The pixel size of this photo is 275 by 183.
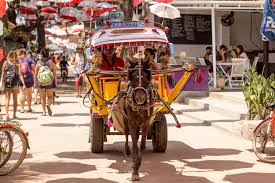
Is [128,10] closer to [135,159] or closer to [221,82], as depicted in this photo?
[221,82]

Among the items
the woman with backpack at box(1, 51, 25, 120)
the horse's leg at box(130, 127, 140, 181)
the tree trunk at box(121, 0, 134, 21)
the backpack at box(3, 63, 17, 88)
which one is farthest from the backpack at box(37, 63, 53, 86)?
the horse's leg at box(130, 127, 140, 181)

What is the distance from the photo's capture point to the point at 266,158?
9398 mm

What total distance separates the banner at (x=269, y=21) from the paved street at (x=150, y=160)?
2.30 metres

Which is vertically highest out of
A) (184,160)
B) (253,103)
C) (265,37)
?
(265,37)

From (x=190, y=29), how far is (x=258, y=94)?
10.9 meters

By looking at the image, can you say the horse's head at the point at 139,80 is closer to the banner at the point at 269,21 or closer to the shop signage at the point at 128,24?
the shop signage at the point at 128,24

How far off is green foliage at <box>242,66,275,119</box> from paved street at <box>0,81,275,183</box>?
756 mm

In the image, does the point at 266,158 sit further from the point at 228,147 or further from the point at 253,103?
the point at 253,103

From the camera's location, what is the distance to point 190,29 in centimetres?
2234

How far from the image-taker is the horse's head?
788cm

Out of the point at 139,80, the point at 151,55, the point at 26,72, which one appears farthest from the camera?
the point at 26,72

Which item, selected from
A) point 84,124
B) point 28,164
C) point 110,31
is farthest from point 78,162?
point 84,124

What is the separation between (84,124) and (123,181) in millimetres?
7068

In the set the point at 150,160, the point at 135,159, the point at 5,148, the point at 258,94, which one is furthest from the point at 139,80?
the point at 258,94
